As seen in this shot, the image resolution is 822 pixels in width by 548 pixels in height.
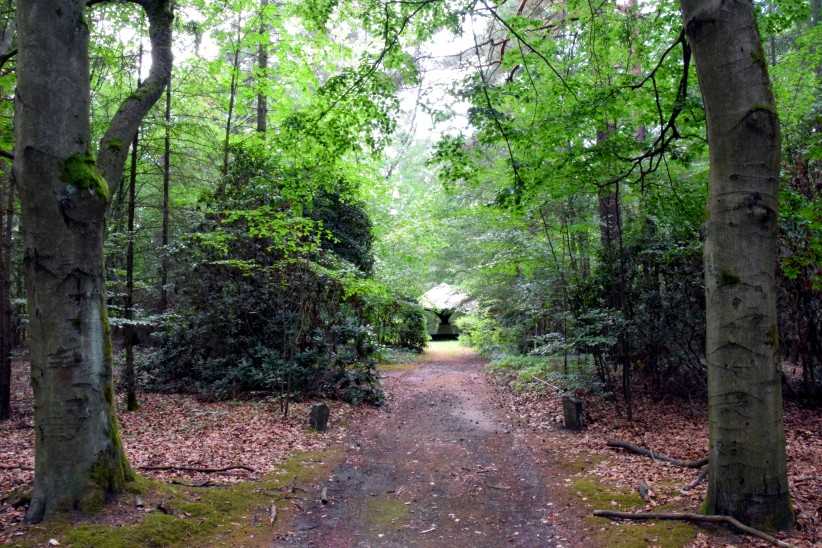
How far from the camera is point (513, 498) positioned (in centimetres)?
552

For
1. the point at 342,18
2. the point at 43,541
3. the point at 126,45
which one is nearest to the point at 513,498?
→ the point at 43,541

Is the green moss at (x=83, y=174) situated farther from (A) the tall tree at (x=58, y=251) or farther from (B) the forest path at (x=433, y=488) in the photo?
(B) the forest path at (x=433, y=488)

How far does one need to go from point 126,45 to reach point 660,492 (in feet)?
36.6

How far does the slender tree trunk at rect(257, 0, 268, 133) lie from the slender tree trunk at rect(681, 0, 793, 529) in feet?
33.4

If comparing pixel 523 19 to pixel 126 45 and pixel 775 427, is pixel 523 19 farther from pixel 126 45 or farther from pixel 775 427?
pixel 126 45

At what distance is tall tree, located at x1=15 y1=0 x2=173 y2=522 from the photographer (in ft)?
12.7

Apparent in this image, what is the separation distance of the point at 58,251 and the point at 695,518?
17.9 feet

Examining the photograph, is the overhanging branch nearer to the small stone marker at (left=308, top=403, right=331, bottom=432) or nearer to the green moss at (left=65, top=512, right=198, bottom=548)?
the green moss at (left=65, top=512, right=198, bottom=548)

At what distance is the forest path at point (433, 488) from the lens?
4.63 metres

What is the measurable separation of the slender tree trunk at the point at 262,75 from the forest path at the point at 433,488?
818 cm

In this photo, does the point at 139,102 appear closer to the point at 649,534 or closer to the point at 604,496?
the point at 649,534

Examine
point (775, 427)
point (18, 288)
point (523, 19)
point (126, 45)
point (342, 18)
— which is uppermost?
point (126, 45)

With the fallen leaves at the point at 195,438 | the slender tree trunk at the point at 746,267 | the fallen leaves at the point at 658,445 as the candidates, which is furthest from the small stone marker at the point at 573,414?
the slender tree trunk at the point at 746,267

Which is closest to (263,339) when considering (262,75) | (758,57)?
(262,75)
